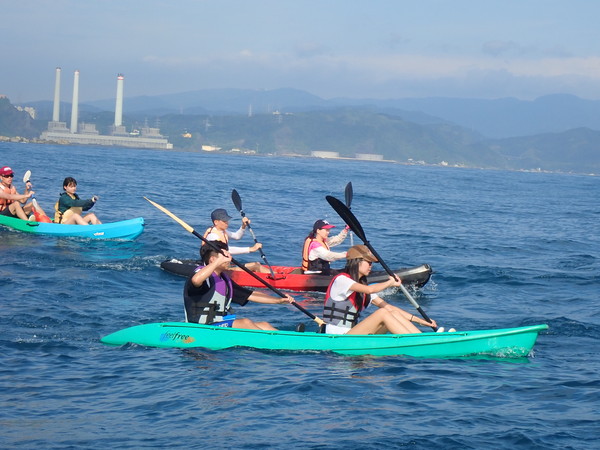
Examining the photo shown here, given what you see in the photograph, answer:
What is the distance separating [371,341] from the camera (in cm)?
957

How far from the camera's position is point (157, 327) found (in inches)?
393

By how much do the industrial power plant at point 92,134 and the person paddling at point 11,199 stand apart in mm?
A: 155092

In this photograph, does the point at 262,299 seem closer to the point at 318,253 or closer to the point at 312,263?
the point at 318,253

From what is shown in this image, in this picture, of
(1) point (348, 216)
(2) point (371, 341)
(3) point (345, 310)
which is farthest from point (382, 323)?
(1) point (348, 216)

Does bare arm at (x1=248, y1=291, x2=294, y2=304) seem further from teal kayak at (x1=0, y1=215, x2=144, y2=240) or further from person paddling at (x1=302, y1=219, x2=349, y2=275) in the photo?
teal kayak at (x1=0, y1=215, x2=144, y2=240)

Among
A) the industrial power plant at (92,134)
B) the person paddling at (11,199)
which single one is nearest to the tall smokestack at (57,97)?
the industrial power plant at (92,134)

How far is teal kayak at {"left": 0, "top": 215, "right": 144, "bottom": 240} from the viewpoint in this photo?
1911cm

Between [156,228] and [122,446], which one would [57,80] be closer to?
[156,228]

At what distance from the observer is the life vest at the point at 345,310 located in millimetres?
9797

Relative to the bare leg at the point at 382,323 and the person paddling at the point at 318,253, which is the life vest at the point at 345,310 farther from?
the person paddling at the point at 318,253

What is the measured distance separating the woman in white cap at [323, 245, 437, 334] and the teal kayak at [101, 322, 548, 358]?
0.65 ft

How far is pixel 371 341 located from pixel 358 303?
0.52m

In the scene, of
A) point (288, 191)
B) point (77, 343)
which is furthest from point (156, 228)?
point (288, 191)

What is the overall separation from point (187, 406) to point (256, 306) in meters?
5.79
